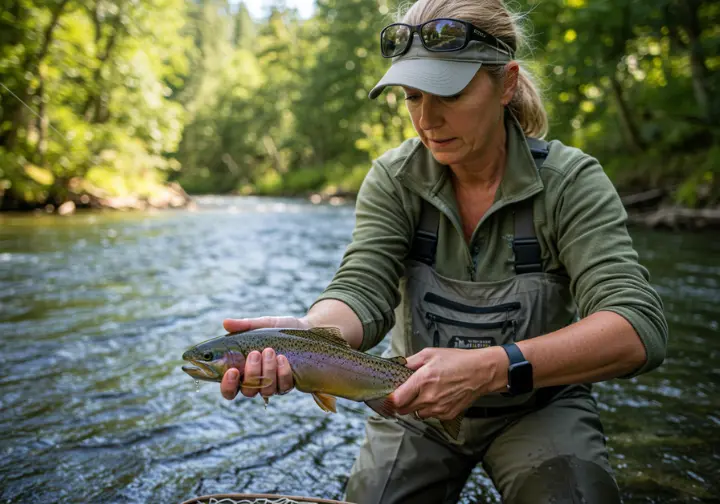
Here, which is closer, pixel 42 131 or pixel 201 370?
pixel 201 370

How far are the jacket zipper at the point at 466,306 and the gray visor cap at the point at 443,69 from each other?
33.0 inches

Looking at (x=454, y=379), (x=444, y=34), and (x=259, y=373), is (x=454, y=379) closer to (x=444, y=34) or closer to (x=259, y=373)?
(x=259, y=373)

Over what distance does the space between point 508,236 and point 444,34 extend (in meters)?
0.83

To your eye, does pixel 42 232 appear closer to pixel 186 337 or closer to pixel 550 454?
pixel 186 337

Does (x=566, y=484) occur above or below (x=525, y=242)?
below

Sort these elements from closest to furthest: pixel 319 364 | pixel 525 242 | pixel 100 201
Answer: pixel 319 364 < pixel 525 242 < pixel 100 201

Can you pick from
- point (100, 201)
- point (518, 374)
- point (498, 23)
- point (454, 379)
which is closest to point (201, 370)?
point (454, 379)

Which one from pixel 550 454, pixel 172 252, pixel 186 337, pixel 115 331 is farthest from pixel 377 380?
pixel 172 252

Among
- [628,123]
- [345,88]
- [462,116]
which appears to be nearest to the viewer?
[462,116]

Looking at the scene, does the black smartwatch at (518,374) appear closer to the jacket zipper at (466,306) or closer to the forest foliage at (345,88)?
the jacket zipper at (466,306)

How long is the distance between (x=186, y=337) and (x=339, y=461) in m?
2.87

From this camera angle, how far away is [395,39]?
2.50 metres

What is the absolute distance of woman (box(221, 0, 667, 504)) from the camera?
6.72 ft

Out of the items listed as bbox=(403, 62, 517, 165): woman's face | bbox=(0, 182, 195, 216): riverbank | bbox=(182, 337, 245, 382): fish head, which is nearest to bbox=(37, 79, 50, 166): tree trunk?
bbox=(0, 182, 195, 216): riverbank
